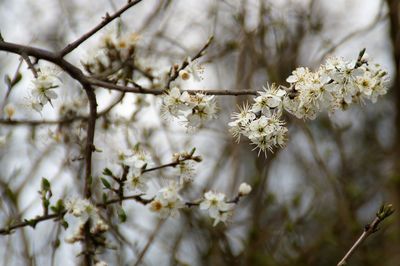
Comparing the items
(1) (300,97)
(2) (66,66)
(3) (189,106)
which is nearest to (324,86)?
(1) (300,97)

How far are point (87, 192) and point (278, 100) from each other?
33.4 inches

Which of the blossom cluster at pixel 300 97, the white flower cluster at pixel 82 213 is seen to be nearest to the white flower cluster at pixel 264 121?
the blossom cluster at pixel 300 97

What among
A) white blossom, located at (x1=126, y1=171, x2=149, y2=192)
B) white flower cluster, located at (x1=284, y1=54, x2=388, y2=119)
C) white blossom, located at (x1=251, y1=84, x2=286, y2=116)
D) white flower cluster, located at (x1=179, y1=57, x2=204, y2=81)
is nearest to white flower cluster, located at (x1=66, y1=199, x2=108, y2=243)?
white blossom, located at (x1=126, y1=171, x2=149, y2=192)

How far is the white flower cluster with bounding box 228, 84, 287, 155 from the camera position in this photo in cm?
197

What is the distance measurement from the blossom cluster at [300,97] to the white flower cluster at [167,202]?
487 millimetres

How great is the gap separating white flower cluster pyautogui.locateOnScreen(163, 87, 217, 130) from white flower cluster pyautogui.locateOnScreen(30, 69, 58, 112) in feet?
1.49

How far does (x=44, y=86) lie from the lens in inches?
84.8

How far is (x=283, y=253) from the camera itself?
3.90m

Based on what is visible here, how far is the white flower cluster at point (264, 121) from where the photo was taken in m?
1.97

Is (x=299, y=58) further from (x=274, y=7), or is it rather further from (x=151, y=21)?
(x=151, y=21)

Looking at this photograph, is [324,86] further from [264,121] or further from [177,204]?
[177,204]

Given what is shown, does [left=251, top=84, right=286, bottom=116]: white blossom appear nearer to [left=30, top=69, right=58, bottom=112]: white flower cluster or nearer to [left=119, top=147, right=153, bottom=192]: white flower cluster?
[left=119, top=147, right=153, bottom=192]: white flower cluster

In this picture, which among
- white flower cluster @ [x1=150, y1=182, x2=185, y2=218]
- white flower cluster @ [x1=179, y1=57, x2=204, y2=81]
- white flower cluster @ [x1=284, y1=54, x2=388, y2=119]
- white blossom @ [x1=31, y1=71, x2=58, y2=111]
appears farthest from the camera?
white flower cluster @ [x1=150, y1=182, x2=185, y2=218]

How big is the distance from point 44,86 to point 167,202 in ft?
2.34
